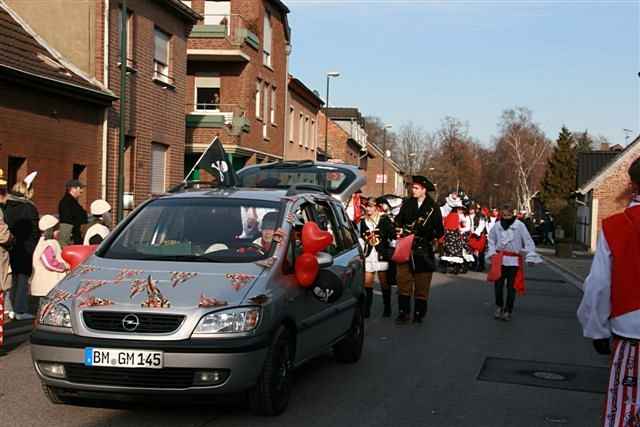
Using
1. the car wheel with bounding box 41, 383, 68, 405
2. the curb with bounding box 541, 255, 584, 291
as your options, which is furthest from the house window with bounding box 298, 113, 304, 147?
the car wheel with bounding box 41, 383, 68, 405

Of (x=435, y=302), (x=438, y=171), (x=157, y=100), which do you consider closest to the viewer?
(x=435, y=302)

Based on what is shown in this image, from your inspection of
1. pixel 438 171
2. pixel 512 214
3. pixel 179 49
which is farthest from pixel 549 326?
pixel 438 171

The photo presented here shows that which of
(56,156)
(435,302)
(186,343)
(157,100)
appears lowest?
(435,302)

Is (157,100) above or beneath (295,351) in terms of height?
above

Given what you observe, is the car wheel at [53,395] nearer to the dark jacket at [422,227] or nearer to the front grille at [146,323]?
the front grille at [146,323]

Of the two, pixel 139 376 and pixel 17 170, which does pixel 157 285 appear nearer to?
pixel 139 376

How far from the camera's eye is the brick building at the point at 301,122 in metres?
41.1

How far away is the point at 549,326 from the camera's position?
39.7 ft

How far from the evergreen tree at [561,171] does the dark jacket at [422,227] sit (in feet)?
233

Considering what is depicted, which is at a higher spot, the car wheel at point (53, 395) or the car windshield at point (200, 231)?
the car windshield at point (200, 231)

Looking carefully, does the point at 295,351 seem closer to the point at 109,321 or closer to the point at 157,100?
A: the point at 109,321

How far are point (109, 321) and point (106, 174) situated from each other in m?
13.8

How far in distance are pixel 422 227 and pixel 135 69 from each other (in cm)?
1132

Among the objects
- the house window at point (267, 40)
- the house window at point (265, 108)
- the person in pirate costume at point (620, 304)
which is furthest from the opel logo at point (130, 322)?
the house window at point (267, 40)
